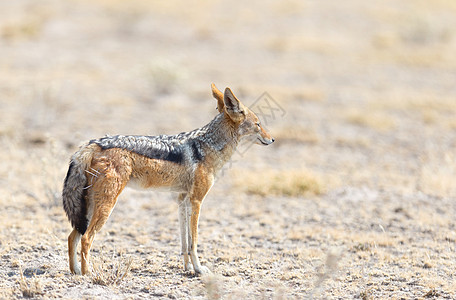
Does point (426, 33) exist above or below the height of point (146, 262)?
above

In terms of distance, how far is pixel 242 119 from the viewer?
244 inches

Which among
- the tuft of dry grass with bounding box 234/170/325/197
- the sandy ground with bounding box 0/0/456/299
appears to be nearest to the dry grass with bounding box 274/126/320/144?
the sandy ground with bounding box 0/0/456/299

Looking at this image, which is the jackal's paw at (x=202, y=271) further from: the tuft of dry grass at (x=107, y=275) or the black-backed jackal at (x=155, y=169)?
the tuft of dry grass at (x=107, y=275)

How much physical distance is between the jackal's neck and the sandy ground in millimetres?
1306

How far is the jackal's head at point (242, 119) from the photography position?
6.09 m

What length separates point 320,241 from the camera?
303 inches

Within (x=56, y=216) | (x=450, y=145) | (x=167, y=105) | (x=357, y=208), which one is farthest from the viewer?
(x=167, y=105)

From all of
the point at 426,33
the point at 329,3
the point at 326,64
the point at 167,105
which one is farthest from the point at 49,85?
the point at 329,3

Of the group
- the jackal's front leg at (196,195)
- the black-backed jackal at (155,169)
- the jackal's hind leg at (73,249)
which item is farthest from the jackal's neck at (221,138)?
the jackal's hind leg at (73,249)

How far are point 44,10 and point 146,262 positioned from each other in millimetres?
20898

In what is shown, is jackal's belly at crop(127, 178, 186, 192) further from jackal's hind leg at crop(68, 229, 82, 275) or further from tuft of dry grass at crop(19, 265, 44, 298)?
tuft of dry grass at crop(19, 265, 44, 298)

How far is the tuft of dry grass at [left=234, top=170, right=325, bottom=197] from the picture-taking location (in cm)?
991

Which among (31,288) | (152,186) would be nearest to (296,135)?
(152,186)

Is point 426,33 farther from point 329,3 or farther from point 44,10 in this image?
point 44,10
